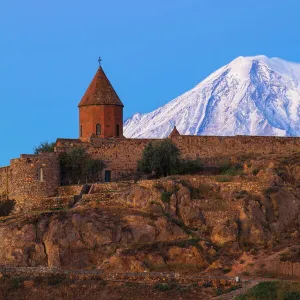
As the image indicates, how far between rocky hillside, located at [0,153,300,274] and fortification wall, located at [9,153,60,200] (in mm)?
3596

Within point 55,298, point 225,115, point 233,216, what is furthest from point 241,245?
point 225,115

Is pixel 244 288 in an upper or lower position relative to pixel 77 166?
lower

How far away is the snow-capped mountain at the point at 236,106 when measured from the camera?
9712 cm

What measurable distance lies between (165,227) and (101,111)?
15048mm

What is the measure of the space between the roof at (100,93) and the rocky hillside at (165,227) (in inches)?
434

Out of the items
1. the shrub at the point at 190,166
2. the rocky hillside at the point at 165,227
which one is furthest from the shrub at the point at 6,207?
the shrub at the point at 190,166

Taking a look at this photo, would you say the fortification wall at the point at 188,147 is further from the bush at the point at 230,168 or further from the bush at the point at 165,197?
the bush at the point at 165,197

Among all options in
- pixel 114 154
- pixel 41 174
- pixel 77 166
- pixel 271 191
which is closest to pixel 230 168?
pixel 114 154

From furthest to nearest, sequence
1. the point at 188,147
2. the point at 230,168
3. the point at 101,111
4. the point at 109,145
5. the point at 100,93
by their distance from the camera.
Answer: the point at 100,93
the point at 101,111
the point at 188,147
the point at 109,145
the point at 230,168

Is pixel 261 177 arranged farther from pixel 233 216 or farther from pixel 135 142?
pixel 135 142

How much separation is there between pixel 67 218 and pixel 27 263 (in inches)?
113

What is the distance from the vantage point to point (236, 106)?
10025 cm

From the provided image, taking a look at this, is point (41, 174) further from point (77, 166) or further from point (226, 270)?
point (226, 270)

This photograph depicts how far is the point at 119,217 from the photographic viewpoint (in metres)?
53.3
